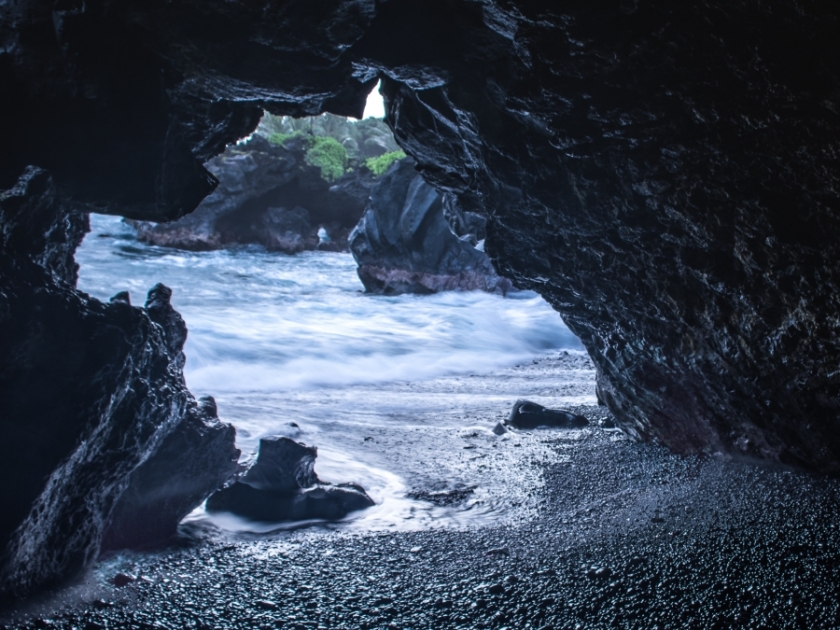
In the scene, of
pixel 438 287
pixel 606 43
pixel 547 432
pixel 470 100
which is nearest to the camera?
pixel 606 43

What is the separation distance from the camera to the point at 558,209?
247cm

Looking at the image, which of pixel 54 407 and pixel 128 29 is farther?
pixel 128 29

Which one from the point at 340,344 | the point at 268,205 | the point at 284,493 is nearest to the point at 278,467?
the point at 284,493

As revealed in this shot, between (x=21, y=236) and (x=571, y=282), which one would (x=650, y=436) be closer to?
(x=571, y=282)

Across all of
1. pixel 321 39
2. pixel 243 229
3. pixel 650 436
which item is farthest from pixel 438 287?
pixel 321 39

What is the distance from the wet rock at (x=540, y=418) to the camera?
3.84m

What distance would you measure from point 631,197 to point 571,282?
2.58ft

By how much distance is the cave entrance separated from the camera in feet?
10.5

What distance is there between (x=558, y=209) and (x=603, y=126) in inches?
21.6

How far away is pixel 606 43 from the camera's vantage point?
168cm

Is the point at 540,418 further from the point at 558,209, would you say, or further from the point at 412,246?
the point at 412,246

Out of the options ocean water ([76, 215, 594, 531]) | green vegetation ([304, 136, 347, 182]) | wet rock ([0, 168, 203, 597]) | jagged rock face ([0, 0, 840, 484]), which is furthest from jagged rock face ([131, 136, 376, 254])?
wet rock ([0, 168, 203, 597])

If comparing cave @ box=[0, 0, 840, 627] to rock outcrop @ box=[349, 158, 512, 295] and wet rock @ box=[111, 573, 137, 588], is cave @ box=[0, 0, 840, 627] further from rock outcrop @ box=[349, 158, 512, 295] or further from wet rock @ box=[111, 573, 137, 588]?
rock outcrop @ box=[349, 158, 512, 295]

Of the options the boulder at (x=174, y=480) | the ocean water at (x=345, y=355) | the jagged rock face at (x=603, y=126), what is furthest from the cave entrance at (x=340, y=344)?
the jagged rock face at (x=603, y=126)
